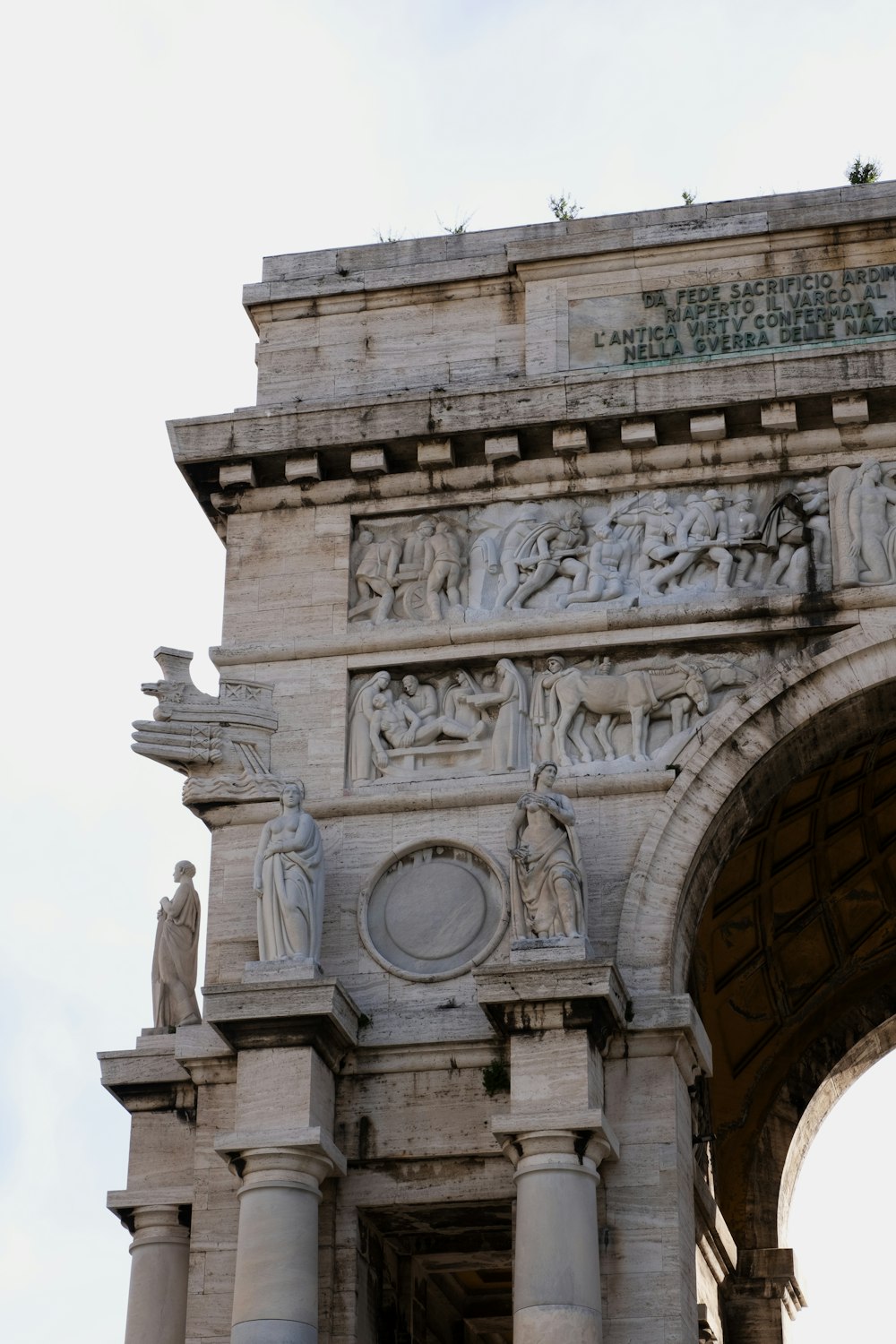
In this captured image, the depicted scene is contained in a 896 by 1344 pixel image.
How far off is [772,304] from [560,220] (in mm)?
2291

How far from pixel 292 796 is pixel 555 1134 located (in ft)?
11.9

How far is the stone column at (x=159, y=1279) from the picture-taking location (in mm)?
18938

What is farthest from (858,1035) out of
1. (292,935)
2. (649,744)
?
(292,935)

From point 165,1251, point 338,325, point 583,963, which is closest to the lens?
point 583,963

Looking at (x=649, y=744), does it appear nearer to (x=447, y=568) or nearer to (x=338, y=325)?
(x=447, y=568)

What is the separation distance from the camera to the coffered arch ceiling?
23.6 m

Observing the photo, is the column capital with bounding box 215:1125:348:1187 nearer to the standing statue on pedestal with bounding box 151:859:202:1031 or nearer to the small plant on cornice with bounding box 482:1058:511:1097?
the small plant on cornice with bounding box 482:1058:511:1097

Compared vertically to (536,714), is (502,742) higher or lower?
lower

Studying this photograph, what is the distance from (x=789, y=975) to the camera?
24703 mm

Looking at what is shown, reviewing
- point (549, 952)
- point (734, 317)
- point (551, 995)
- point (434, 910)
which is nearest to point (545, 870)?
point (549, 952)

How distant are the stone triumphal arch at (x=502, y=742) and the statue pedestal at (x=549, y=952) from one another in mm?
30

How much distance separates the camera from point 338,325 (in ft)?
72.7

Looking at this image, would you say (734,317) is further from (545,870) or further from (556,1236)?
(556,1236)

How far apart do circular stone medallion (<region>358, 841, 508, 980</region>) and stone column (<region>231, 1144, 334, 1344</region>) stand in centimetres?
194
